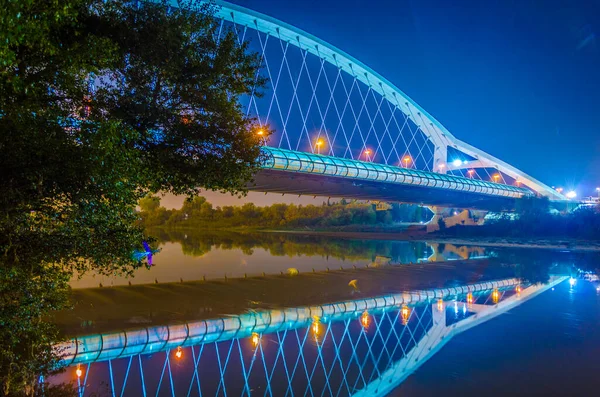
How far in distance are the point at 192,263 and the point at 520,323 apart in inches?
877

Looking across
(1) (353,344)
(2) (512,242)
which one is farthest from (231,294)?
(2) (512,242)

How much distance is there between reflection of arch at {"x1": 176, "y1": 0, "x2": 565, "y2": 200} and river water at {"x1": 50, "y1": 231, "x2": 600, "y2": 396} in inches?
468

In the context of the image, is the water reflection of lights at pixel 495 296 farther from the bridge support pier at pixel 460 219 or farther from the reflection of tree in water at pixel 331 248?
the bridge support pier at pixel 460 219

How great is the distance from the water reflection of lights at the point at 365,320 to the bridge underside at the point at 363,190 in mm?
13687

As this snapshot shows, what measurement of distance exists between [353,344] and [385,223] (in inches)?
3458

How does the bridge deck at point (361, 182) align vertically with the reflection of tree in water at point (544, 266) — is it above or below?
above

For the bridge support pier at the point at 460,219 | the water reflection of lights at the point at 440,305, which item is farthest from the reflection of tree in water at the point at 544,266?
the bridge support pier at the point at 460,219

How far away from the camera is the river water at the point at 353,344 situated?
27.5 ft

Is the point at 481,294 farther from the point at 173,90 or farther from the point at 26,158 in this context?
the point at 26,158

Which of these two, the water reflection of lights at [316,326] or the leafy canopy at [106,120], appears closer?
the leafy canopy at [106,120]

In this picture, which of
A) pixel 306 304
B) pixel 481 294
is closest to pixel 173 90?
pixel 306 304

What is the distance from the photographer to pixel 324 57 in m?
48.1

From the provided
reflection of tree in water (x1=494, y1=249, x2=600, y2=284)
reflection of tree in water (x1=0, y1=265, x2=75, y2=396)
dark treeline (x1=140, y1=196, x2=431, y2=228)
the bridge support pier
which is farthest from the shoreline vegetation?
reflection of tree in water (x1=494, y1=249, x2=600, y2=284)

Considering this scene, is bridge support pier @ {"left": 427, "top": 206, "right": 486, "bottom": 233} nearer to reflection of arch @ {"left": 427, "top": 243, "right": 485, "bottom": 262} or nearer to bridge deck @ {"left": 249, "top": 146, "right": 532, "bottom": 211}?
bridge deck @ {"left": 249, "top": 146, "right": 532, "bottom": 211}
